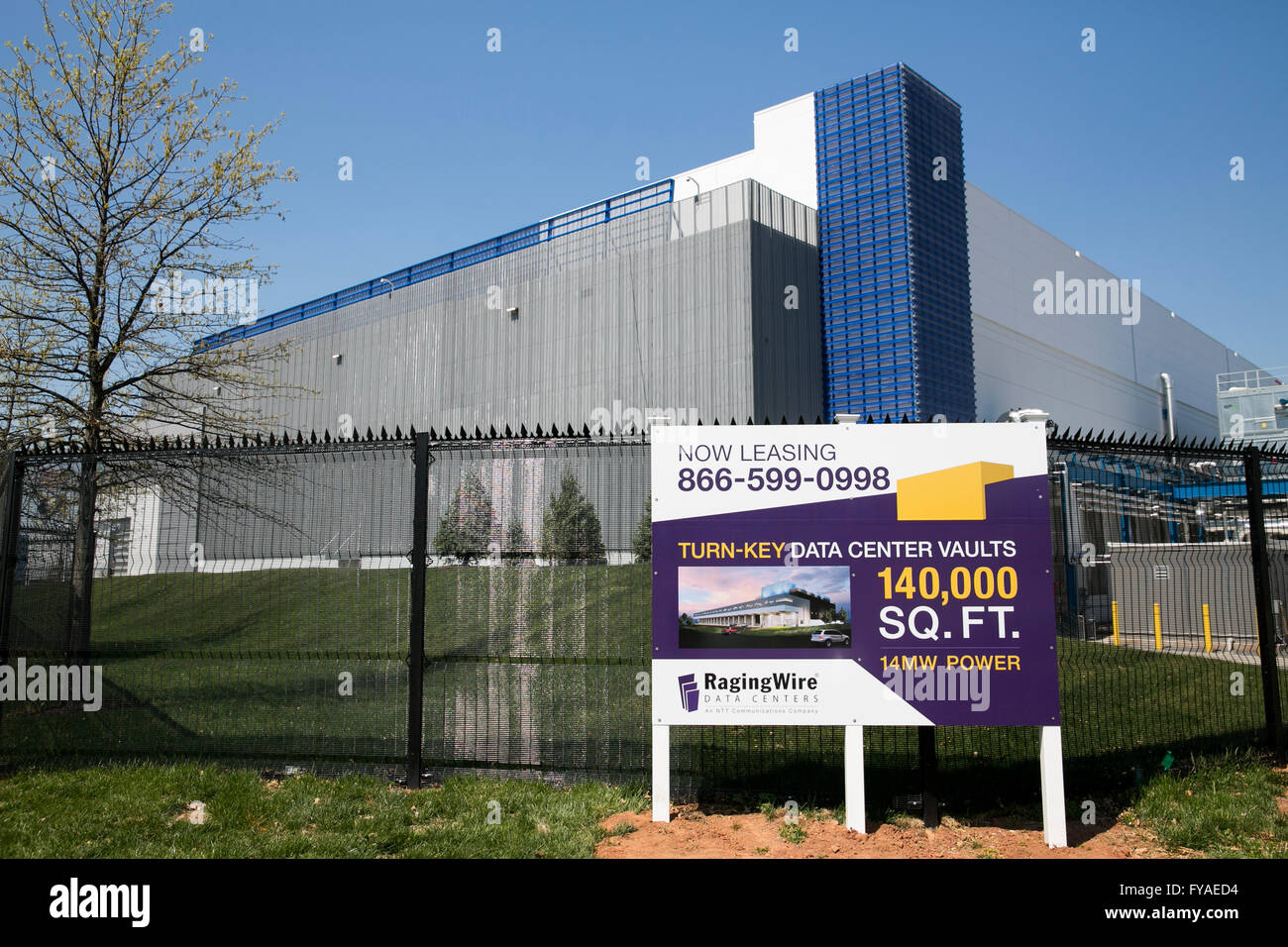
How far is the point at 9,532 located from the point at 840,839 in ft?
25.1

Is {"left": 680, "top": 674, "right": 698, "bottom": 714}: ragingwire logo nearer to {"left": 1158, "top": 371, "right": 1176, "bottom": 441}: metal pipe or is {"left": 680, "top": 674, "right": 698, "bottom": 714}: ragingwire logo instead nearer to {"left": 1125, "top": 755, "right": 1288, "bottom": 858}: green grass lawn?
{"left": 1125, "top": 755, "right": 1288, "bottom": 858}: green grass lawn

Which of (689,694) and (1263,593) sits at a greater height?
(1263,593)

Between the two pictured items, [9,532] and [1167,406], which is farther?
[1167,406]

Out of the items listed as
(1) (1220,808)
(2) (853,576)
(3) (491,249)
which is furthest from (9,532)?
(3) (491,249)

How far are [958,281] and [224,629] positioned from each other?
97.4 feet

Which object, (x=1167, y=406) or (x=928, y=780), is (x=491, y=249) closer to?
(x=928, y=780)

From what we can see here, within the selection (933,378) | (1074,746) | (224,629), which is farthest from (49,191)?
(933,378)

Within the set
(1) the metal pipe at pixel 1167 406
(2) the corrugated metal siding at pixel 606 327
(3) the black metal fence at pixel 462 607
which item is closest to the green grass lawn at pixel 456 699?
(3) the black metal fence at pixel 462 607

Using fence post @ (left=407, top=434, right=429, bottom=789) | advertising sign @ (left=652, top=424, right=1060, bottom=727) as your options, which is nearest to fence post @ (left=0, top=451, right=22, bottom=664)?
fence post @ (left=407, top=434, right=429, bottom=789)

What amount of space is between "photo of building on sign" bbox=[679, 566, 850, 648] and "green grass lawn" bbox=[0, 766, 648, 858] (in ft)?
4.74

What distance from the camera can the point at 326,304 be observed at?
142 feet

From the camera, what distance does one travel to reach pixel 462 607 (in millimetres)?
7863

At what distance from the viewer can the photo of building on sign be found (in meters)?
6.03
